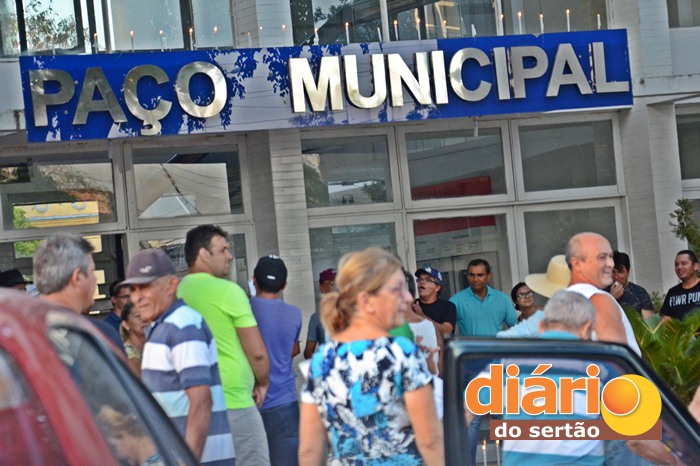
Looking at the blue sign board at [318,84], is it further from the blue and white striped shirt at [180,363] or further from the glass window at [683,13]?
the blue and white striped shirt at [180,363]

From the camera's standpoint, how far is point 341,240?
1203 centimetres

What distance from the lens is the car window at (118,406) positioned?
2.66m

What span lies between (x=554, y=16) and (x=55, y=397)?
36.7 feet

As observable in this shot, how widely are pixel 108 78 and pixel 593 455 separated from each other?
8001 millimetres

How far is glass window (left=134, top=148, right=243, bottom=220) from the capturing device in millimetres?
11641

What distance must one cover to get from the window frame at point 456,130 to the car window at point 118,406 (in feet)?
29.9

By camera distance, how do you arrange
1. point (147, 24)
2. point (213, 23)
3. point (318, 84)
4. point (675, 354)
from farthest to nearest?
point (213, 23), point (147, 24), point (318, 84), point (675, 354)

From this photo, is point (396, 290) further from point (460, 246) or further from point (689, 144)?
point (689, 144)

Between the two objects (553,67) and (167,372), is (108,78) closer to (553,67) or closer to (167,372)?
(553,67)

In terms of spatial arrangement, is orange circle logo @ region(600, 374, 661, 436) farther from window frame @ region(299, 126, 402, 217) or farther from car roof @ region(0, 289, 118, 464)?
window frame @ region(299, 126, 402, 217)

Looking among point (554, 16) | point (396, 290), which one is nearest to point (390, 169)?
point (554, 16)

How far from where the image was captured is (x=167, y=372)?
16.6 feet

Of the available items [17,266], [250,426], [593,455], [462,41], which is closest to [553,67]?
[462,41]
